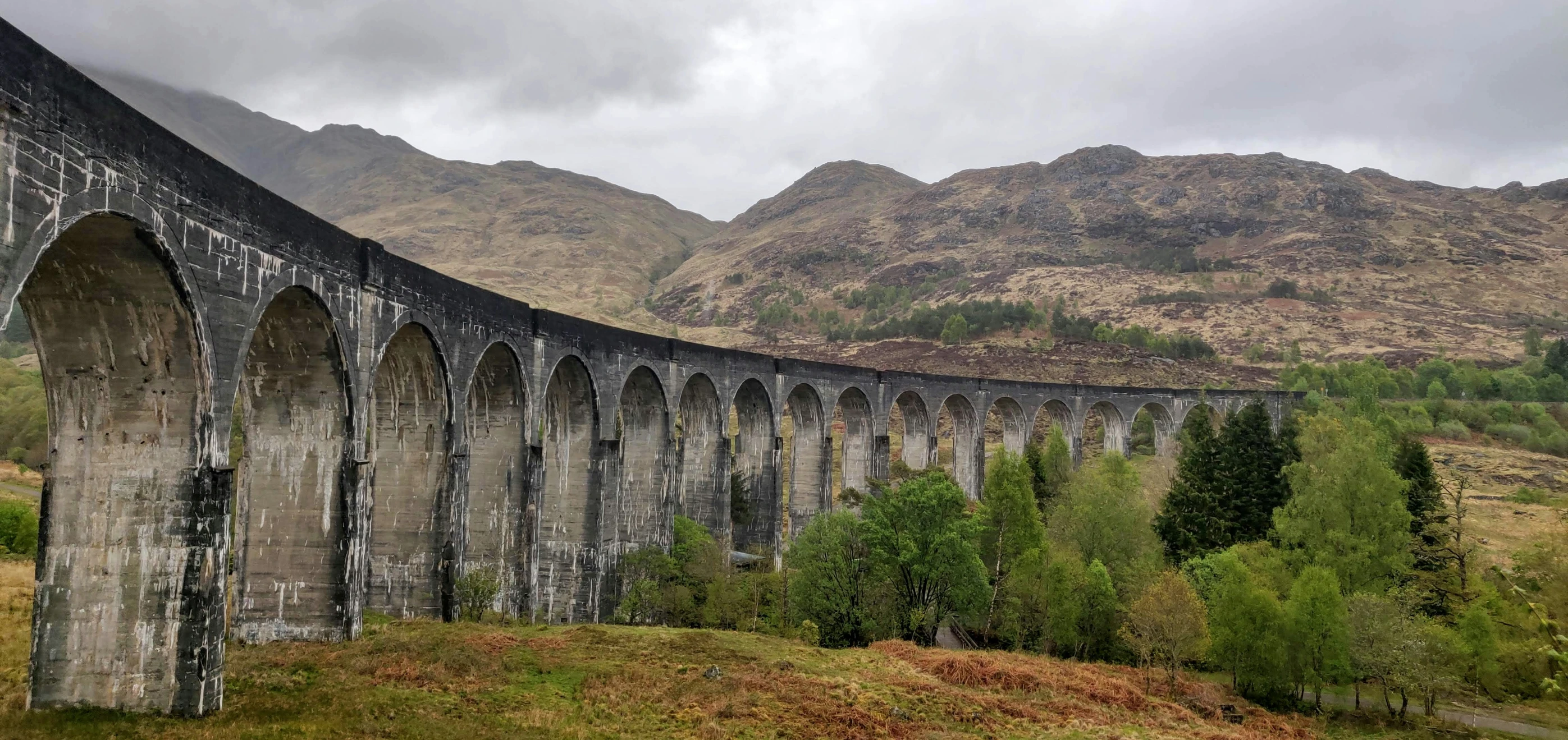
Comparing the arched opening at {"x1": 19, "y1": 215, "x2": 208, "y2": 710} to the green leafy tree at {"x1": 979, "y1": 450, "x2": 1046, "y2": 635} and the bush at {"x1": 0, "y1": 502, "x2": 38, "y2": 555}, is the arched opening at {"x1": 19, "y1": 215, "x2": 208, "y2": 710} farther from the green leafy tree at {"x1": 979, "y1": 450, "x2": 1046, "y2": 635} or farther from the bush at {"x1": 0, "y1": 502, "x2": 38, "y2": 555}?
the green leafy tree at {"x1": 979, "y1": 450, "x2": 1046, "y2": 635}

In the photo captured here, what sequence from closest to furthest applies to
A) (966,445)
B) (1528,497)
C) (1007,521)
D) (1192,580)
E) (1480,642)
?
(1480,642)
(1192,580)
(1007,521)
(1528,497)
(966,445)

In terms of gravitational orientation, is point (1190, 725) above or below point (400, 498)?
below

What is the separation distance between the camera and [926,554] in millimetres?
30609

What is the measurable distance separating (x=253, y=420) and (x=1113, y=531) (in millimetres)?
31174

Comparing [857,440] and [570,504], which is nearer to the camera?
[570,504]

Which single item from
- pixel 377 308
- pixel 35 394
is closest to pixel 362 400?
pixel 377 308

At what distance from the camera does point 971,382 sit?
59094 millimetres

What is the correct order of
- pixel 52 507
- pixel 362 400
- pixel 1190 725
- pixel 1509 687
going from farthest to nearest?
pixel 1509 687 < pixel 1190 725 < pixel 362 400 < pixel 52 507

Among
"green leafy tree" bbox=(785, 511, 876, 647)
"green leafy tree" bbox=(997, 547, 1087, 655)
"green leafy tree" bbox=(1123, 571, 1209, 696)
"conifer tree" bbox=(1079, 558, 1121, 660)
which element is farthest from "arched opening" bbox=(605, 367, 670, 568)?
"green leafy tree" bbox=(1123, 571, 1209, 696)

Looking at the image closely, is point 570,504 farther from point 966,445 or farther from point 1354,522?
point 966,445

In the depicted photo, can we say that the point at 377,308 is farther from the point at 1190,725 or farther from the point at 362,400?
the point at 1190,725

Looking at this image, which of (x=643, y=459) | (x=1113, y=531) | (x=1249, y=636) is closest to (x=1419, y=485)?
(x=1113, y=531)

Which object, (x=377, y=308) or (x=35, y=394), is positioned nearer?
(x=377, y=308)

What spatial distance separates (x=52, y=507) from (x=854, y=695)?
52.8 ft
